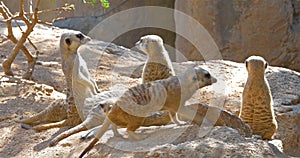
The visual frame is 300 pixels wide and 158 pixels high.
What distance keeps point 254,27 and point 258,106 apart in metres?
4.37

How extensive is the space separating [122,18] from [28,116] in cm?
666

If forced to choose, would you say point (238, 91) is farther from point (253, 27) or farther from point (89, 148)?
point (253, 27)

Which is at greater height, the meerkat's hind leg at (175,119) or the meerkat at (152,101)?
the meerkat at (152,101)

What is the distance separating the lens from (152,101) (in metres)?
2.87

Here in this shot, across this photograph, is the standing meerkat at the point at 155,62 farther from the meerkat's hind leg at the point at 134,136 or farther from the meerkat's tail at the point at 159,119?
the meerkat's hind leg at the point at 134,136

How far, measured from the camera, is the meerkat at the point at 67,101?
3.73 meters

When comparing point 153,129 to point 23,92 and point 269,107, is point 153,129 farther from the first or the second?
point 23,92

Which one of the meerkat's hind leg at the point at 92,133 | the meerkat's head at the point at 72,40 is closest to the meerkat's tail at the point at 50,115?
the meerkat's head at the point at 72,40

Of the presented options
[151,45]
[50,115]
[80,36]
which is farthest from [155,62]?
[50,115]

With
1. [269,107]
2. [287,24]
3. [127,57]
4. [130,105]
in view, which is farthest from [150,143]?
[287,24]

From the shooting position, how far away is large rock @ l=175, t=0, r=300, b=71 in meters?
7.72

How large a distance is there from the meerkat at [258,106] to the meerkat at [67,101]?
1195 mm

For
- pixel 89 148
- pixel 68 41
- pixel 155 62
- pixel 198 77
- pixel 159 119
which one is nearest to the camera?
pixel 89 148

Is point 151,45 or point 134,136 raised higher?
point 151,45
